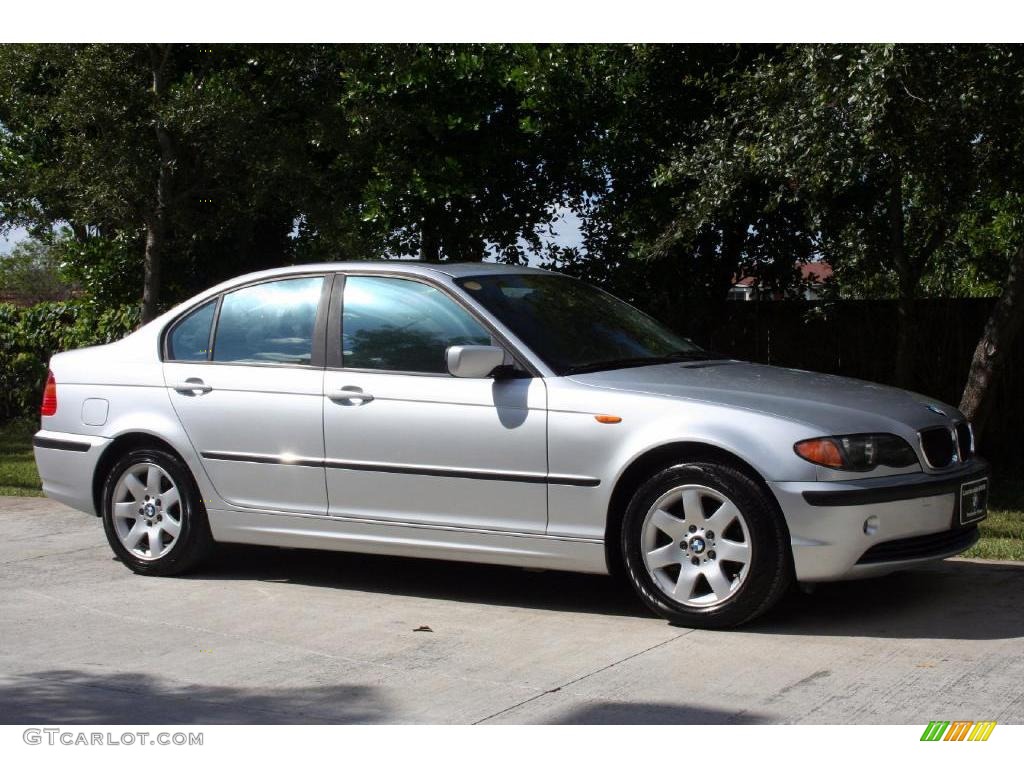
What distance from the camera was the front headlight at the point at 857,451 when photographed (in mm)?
5824

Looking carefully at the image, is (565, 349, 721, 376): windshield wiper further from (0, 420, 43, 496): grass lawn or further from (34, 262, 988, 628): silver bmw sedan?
(0, 420, 43, 496): grass lawn

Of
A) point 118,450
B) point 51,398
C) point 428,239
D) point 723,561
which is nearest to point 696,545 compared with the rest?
point 723,561

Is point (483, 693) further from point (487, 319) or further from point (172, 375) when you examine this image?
point (172, 375)

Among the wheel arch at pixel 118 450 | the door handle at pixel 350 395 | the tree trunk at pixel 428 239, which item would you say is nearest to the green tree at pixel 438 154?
the tree trunk at pixel 428 239

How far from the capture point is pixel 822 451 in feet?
19.1

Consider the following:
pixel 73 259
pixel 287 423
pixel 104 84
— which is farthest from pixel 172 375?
pixel 73 259

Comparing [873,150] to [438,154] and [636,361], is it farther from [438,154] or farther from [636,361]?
[438,154]

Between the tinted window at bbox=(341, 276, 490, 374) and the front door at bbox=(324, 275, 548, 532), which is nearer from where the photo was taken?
the front door at bbox=(324, 275, 548, 532)

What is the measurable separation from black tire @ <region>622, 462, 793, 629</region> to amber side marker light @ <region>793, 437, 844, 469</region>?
0.25 m

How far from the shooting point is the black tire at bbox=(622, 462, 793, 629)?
588 cm

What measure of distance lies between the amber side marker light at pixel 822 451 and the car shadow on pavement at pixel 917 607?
78cm

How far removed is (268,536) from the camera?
23.7 ft

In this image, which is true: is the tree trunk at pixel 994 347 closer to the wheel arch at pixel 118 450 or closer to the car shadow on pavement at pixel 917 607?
the car shadow on pavement at pixel 917 607
